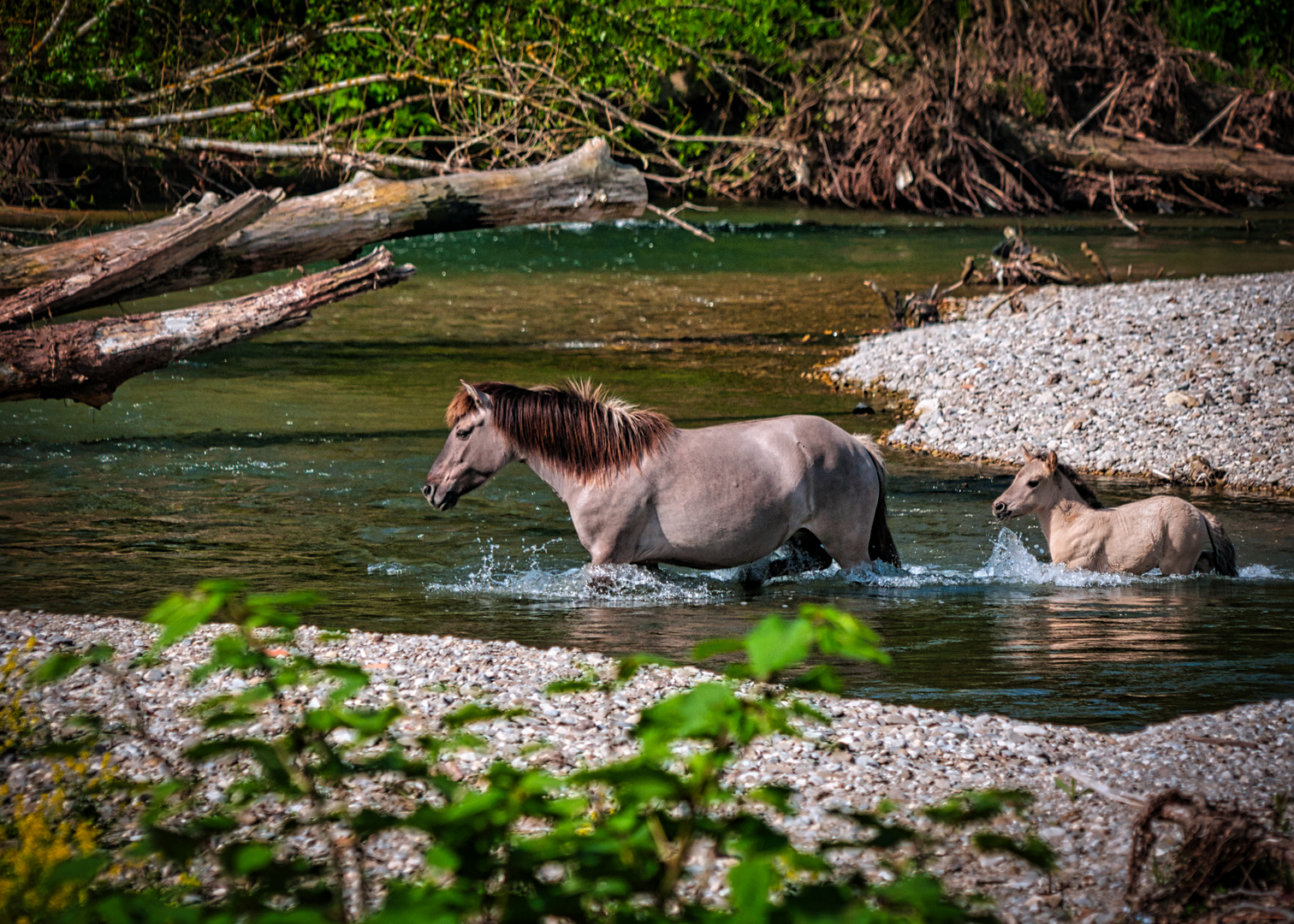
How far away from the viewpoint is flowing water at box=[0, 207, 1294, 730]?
6676mm

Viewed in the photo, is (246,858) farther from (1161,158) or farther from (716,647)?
(1161,158)

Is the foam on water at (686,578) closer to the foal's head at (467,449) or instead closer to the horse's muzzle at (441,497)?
the horse's muzzle at (441,497)

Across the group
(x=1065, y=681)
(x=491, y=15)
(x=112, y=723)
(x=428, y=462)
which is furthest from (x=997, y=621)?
(x=491, y=15)

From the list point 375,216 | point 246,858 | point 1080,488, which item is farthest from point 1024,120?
point 246,858

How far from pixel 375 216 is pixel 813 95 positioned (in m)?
20.9

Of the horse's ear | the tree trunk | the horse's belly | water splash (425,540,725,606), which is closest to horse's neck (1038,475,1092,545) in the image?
the horse's belly

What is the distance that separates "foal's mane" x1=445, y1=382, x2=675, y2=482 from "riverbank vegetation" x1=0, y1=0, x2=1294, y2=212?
6274 millimetres

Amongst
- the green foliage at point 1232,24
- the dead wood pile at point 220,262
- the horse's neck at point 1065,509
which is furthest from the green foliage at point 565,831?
the green foliage at point 1232,24

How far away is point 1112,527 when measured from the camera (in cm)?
851

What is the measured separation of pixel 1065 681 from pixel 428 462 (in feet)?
23.0

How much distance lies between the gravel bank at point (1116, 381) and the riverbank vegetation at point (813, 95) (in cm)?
328

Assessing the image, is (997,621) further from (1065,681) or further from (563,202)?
(563,202)

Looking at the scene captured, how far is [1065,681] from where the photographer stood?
6.13m

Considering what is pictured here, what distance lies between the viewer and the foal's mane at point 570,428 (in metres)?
7.73
